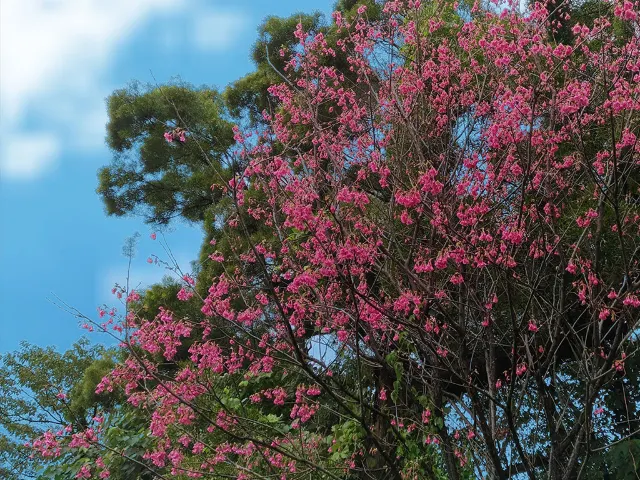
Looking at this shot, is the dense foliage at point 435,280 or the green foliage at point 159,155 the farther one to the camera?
the green foliage at point 159,155

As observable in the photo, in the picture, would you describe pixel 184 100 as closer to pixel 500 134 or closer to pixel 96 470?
pixel 96 470

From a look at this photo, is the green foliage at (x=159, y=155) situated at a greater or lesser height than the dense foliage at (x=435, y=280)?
greater

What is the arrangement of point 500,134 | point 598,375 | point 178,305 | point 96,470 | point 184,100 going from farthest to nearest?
point 184,100 → point 178,305 → point 96,470 → point 500,134 → point 598,375

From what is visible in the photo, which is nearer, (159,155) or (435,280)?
(435,280)

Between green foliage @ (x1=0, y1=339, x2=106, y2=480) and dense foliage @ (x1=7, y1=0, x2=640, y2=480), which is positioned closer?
dense foliage @ (x1=7, y1=0, x2=640, y2=480)

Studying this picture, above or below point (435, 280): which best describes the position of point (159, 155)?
above

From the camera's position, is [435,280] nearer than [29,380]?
Yes

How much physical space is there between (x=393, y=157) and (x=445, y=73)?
975 mm

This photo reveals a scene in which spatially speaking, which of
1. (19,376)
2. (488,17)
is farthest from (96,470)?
(19,376)

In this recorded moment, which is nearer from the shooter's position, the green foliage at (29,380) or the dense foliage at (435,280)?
the dense foliage at (435,280)

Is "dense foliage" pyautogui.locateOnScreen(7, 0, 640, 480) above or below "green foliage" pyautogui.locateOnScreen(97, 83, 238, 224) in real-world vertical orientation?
below

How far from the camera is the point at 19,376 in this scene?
13945mm

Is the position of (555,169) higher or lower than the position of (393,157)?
lower

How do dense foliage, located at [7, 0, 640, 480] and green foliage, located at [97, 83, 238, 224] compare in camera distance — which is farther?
green foliage, located at [97, 83, 238, 224]
